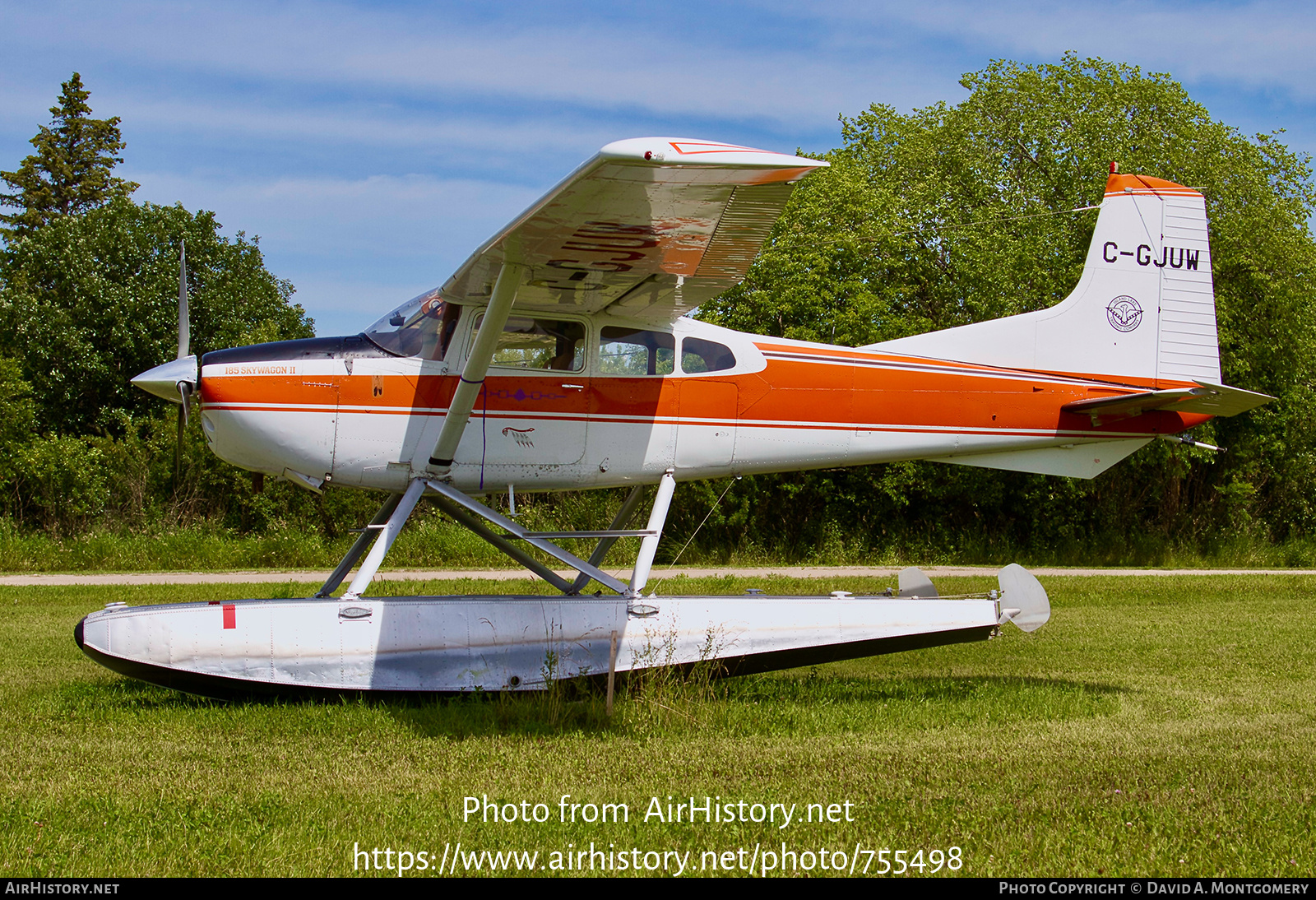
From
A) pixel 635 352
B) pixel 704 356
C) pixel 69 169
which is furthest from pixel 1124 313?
pixel 69 169

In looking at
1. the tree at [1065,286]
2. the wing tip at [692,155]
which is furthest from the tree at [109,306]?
the wing tip at [692,155]

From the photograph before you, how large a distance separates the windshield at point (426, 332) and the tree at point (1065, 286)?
633 inches

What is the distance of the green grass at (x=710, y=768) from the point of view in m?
4.17

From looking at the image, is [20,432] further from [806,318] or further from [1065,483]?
[1065,483]

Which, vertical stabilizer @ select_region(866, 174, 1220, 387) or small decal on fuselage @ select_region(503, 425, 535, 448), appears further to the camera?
vertical stabilizer @ select_region(866, 174, 1220, 387)

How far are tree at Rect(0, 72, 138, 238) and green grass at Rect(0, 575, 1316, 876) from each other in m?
38.0

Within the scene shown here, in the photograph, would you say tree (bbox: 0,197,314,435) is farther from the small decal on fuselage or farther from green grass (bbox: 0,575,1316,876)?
green grass (bbox: 0,575,1316,876)

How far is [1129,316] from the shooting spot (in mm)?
9031

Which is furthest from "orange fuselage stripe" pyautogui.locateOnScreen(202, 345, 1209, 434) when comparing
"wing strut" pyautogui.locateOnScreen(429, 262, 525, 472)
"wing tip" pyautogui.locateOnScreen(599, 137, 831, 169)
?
"wing tip" pyautogui.locateOnScreen(599, 137, 831, 169)

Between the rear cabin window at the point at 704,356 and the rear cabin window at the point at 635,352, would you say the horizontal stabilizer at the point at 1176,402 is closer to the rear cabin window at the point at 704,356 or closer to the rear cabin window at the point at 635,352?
the rear cabin window at the point at 704,356

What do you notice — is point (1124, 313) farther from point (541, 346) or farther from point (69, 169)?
point (69, 169)

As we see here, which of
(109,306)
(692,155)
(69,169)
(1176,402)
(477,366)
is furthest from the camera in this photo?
(69,169)

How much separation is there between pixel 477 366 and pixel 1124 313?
224 inches

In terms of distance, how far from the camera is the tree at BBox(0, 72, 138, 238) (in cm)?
4019
